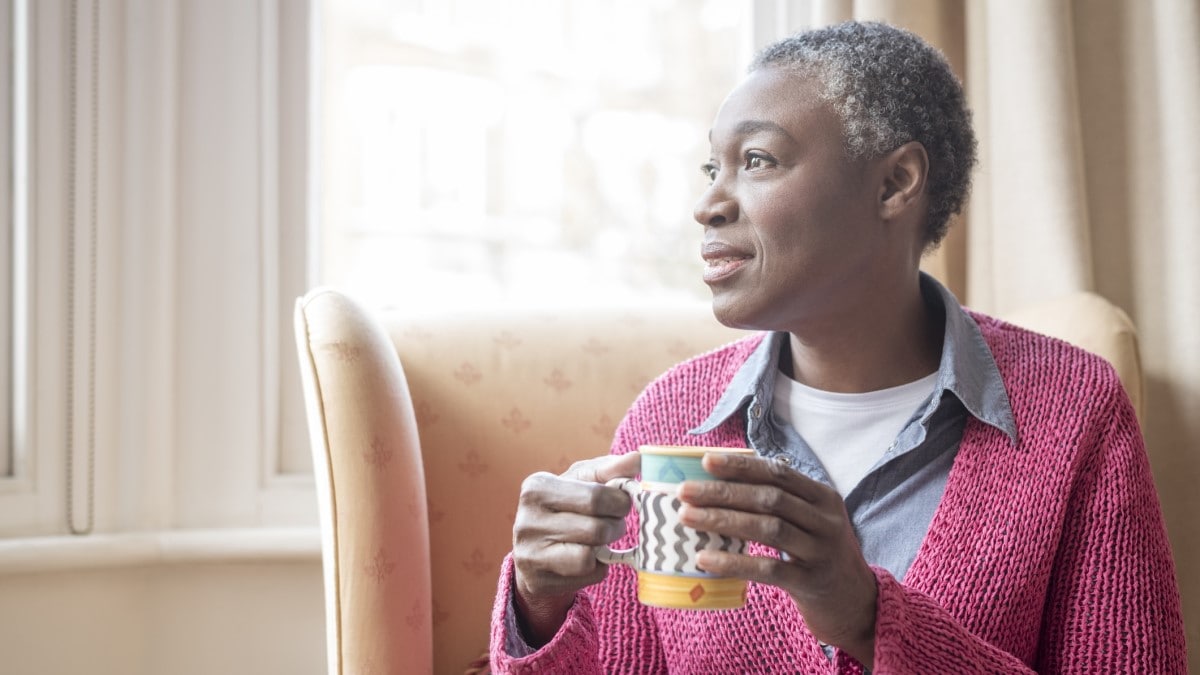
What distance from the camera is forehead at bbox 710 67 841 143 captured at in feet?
3.90

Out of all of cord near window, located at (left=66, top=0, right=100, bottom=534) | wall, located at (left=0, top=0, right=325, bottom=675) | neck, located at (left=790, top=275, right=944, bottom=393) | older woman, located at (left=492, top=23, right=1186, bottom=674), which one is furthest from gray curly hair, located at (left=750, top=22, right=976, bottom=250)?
cord near window, located at (left=66, top=0, right=100, bottom=534)

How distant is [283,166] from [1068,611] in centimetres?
150

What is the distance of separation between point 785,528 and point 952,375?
1.52ft

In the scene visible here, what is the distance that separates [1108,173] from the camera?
1777mm

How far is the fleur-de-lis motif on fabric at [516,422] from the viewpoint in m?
1.55

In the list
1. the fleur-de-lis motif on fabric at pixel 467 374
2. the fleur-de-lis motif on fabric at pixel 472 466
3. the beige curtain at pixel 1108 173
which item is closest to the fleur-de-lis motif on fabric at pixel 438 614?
the fleur-de-lis motif on fabric at pixel 472 466

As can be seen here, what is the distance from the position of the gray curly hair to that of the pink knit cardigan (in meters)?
0.27

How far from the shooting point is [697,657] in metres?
1.19

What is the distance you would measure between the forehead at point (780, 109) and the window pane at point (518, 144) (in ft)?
Result: 2.88

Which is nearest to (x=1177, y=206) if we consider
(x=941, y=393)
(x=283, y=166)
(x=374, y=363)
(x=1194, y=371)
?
(x=1194, y=371)

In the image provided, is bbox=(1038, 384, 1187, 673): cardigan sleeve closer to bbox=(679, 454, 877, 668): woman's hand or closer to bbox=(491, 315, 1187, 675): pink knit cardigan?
bbox=(491, 315, 1187, 675): pink knit cardigan

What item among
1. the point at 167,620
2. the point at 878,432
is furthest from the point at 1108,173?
the point at 167,620

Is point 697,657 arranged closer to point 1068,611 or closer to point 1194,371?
point 1068,611

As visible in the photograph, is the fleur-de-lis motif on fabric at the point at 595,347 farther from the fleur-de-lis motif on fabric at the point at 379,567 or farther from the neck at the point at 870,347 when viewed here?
the fleur-de-lis motif on fabric at the point at 379,567
